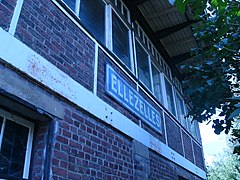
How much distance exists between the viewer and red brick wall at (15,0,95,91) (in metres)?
2.72

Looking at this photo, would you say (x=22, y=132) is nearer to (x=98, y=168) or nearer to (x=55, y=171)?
(x=55, y=171)

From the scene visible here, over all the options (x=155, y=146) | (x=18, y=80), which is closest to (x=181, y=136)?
(x=155, y=146)

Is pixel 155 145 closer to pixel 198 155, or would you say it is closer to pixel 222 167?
pixel 198 155

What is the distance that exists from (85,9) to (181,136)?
507cm

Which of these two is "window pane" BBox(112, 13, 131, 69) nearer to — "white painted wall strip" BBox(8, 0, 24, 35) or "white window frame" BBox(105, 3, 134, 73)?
"white window frame" BBox(105, 3, 134, 73)

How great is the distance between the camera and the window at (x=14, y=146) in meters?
2.30

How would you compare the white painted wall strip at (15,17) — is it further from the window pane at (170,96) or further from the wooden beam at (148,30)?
the window pane at (170,96)

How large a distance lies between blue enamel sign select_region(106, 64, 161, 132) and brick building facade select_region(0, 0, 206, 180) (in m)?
0.02

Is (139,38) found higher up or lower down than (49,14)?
higher up

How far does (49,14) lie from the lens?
309cm

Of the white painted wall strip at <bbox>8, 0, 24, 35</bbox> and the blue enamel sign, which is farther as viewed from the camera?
the blue enamel sign

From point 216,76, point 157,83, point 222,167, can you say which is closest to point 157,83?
point 157,83

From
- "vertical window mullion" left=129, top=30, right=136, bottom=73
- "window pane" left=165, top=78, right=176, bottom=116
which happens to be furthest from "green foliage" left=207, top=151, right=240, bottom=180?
"vertical window mullion" left=129, top=30, right=136, bottom=73

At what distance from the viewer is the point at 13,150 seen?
2.40 meters
